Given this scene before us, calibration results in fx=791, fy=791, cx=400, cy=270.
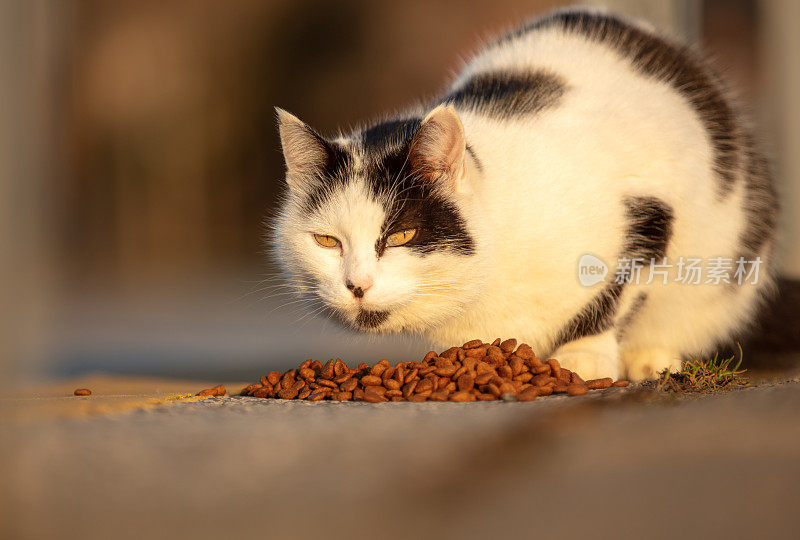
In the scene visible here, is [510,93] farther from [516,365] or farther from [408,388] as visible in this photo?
[408,388]

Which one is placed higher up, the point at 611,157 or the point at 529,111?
the point at 529,111

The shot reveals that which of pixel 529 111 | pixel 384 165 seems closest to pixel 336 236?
pixel 384 165

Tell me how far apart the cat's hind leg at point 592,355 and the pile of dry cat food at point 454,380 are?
0.10 m

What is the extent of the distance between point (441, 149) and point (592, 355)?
86 cm

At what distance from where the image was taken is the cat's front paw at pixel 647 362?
2996mm

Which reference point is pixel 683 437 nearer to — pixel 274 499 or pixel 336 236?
pixel 274 499

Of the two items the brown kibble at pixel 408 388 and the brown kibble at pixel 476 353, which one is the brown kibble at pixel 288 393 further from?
the brown kibble at pixel 476 353

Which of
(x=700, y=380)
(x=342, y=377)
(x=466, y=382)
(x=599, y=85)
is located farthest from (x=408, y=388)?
(x=599, y=85)

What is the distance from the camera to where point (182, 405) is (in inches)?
90.4

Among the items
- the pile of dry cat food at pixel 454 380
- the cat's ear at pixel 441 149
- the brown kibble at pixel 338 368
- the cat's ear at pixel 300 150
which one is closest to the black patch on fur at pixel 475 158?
the cat's ear at pixel 441 149

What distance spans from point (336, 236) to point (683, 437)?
3.75ft

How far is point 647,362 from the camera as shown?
3041mm

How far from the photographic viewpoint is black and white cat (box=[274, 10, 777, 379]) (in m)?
2.32

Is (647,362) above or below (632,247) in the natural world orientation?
below
